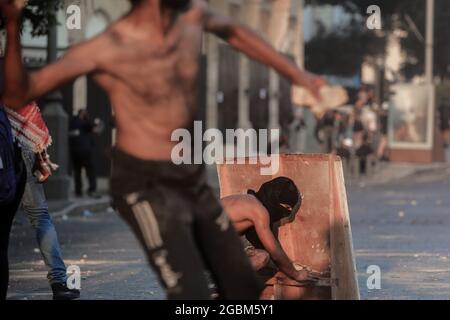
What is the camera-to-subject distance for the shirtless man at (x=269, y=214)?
385 inches

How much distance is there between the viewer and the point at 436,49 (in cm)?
6475

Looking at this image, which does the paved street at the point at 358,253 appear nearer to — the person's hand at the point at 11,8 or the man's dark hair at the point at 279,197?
the man's dark hair at the point at 279,197

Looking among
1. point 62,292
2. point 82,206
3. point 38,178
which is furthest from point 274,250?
point 82,206

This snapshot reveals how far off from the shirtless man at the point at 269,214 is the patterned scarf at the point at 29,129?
149 cm

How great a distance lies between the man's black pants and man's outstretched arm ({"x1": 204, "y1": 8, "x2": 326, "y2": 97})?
54 centimetres

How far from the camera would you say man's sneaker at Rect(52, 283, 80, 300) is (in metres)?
10.9

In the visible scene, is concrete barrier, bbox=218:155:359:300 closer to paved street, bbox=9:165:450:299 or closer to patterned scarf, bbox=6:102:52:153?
paved street, bbox=9:165:450:299

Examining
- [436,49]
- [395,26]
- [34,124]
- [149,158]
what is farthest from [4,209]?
[436,49]

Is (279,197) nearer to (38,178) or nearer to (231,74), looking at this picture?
(38,178)

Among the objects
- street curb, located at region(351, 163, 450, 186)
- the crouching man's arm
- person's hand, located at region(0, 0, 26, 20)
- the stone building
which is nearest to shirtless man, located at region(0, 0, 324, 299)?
person's hand, located at region(0, 0, 26, 20)

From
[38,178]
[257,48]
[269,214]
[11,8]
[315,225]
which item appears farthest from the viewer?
[38,178]

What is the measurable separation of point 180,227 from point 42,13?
51.0ft

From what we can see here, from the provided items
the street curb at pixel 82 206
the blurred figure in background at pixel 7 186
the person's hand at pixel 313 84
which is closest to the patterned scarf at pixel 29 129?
the blurred figure in background at pixel 7 186

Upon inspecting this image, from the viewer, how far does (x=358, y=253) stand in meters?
15.3
